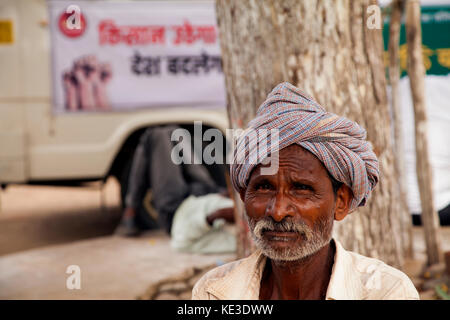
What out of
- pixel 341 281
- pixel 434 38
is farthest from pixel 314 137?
pixel 434 38

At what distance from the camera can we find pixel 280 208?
5.50 feet

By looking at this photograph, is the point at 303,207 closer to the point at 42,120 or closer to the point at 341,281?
the point at 341,281

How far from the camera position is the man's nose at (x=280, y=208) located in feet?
5.48

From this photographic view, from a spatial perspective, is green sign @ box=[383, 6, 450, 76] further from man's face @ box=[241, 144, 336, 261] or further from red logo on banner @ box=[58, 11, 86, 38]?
man's face @ box=[241, 144, 336, 261]

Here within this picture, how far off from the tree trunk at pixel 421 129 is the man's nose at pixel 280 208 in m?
2.70

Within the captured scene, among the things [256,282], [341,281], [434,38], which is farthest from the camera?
[434,38]

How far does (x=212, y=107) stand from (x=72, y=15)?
1598 millimetres

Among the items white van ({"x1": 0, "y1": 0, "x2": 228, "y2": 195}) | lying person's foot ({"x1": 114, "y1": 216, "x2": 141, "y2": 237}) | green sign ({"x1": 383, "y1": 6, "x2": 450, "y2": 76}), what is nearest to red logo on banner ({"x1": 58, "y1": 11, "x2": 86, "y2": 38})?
white van ({"x1": 0, "y1": 0, "x2": 228, "y2": 195})

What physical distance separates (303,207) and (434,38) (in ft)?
20.8

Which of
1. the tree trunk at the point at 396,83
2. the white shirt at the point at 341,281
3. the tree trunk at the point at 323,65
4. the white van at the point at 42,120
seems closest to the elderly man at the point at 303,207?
the white shirt at the point at 341,281

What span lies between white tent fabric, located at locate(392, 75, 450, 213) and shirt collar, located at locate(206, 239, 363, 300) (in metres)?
4.05

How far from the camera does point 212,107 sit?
19.3 feet
